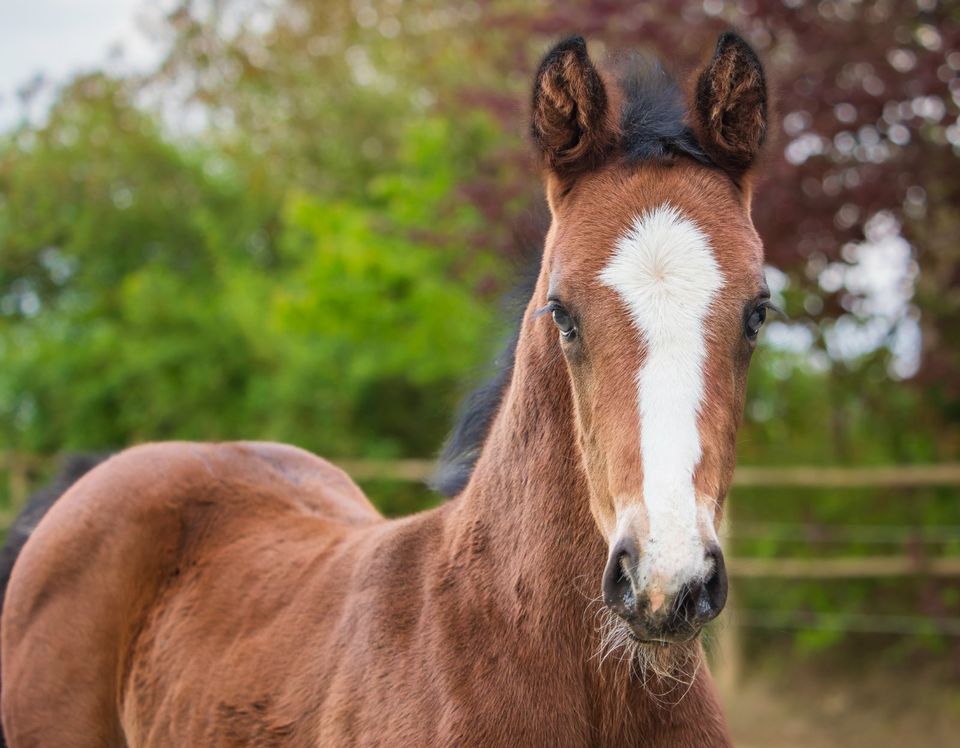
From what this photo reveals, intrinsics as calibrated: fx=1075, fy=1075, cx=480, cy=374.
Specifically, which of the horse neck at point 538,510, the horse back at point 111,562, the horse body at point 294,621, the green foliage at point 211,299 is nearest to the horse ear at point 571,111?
the horse neck at point 538,510

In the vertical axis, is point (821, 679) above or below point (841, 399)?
below

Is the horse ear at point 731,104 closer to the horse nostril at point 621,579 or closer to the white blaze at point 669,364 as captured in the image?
the white blaze at point 669,364

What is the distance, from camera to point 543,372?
2537mm

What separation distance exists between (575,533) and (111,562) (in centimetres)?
189

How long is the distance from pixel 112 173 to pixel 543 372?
15.0 m

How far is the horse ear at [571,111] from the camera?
2.50 metres

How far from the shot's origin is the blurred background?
7.11m

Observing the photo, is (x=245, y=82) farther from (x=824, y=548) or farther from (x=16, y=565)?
(x=16, y=565)

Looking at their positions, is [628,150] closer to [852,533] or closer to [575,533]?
[575,533]

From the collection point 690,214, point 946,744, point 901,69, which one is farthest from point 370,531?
point 946,744

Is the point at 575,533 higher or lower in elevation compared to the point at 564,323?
lower

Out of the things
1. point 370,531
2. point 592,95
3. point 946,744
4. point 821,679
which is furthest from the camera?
point 821,679

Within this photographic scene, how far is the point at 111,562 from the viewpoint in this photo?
3609 millimetres

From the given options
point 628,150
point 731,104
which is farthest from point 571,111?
point 731,104
